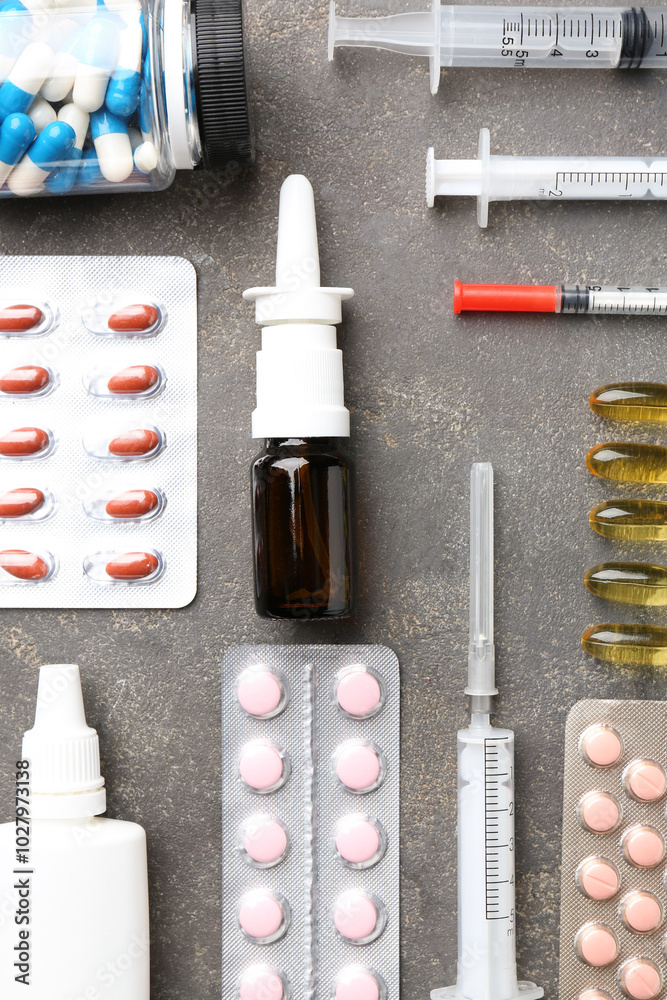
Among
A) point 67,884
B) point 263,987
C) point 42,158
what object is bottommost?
point 263,987

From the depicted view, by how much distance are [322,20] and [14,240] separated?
1.09 feet

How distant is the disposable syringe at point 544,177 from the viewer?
637 millimetres

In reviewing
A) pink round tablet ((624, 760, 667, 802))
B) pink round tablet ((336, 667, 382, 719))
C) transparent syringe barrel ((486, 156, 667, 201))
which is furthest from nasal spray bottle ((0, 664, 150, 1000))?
transparent syringe barrel ((486, 156, 667, 201))

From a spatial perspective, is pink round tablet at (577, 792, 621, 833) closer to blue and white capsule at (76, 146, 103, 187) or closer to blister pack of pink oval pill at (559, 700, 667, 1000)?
blister pack of pink oval pill at (559, 700, 667, 1000)

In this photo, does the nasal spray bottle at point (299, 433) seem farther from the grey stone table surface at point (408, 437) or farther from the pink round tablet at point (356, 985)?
the pink round tablet at point (356, 985)

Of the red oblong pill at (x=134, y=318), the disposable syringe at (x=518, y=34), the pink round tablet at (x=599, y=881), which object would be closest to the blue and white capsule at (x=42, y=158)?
the red oblong pill at (x=134, y=318)

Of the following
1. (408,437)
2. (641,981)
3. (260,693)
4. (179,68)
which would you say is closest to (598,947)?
(641,981)

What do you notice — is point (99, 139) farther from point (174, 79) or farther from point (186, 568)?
point (186, 568)

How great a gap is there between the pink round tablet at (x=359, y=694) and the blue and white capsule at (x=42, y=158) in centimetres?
48

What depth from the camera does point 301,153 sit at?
0.65 meters

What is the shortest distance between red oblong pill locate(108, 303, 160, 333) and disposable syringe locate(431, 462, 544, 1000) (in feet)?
1.01

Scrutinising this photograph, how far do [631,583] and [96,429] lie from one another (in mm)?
483

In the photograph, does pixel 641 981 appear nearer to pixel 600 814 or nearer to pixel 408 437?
pixel 600 814

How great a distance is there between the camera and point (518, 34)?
64cm
